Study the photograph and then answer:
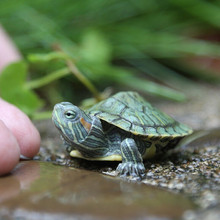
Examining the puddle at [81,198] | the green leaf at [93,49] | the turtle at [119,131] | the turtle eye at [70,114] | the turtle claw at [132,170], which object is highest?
the green leaf at [93,49]

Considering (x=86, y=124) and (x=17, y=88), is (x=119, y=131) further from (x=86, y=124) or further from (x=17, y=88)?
(x=17, y=88)

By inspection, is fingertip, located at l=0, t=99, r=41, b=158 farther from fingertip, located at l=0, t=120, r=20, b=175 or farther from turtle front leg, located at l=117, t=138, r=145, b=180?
turtle front leg, located at l=117, t=138, r=145, b=180

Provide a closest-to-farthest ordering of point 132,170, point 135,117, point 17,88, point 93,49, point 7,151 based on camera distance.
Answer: point 7,151, point 132,170, point 135,117, point 17,88, point 93,49

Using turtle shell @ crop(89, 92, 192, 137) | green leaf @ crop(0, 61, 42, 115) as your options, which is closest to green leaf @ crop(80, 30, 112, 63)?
green leaf @ crop(0, 61, 42, 115)

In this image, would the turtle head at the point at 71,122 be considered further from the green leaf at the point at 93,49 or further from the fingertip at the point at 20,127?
the green leaf at the point at 93,49

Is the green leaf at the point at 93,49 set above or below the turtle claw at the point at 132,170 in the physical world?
above

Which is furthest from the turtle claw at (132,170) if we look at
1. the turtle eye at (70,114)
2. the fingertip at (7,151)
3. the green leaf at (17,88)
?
the green leaf at (17,88)

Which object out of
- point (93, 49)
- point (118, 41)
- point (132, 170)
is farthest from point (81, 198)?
point (118, 41)
